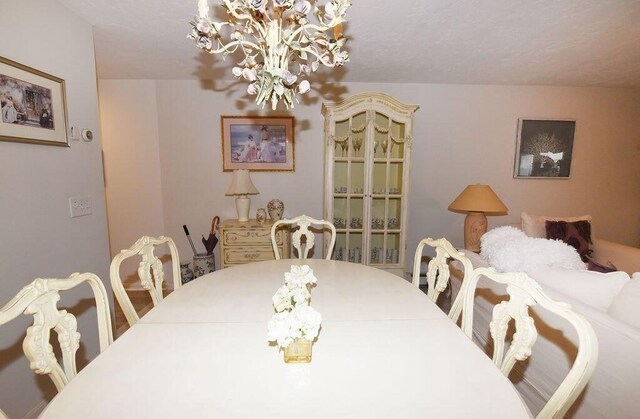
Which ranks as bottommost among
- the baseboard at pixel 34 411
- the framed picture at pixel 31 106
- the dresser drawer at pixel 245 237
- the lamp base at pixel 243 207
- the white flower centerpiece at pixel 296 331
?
the baseboard at pixel 34 411

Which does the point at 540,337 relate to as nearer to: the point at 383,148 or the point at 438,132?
the point at 383,148

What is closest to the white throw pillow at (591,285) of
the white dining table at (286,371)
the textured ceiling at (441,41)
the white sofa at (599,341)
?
the white sofa at (599,341)

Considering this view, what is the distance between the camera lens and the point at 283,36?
1078 mm

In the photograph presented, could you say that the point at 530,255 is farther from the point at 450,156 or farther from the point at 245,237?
the point at 245,237

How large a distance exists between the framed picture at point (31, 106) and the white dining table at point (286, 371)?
45.8 inches

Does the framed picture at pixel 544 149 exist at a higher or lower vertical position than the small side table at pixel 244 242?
higher

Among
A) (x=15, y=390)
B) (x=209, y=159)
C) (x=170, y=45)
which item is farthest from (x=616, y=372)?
(x=209, y=159)

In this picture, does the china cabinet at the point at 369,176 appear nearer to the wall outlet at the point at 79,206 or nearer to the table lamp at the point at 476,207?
the table lamp at the point at 476,207

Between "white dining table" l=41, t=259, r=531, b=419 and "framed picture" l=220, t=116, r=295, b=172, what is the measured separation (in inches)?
84.7

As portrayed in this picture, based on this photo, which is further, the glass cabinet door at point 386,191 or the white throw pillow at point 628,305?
the glass cabinet door at point 386,191

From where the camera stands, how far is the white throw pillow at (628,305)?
1.04 metres

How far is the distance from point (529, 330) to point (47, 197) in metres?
2.26

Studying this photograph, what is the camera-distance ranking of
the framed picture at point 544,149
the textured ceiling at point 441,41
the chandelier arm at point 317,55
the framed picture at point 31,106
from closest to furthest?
the chandelier arm at point 317,55 → the framed picture at point 31,106 → the textured ceiling at point 441,41 → the framed picture at point 544,149

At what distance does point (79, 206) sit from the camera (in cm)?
175
